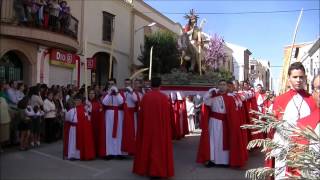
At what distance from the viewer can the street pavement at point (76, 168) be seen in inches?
316

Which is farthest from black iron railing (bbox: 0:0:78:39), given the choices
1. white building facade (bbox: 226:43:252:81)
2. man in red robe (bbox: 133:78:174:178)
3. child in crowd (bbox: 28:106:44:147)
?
white building facade (bbox: 226:43:252:81)

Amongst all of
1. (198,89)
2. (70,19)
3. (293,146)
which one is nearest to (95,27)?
(70,19)

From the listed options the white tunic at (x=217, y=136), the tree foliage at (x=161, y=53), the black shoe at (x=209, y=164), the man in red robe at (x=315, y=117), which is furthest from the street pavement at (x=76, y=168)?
the tree foliage at (x=161, y=53)

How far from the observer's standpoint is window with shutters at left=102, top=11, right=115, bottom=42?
974 inches

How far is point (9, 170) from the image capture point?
830 centimetres

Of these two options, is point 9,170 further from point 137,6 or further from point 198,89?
point 137,6

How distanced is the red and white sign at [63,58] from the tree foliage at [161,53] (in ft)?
25.2

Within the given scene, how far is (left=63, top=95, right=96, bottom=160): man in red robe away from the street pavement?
22 centimetres

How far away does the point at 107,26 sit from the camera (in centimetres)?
2522

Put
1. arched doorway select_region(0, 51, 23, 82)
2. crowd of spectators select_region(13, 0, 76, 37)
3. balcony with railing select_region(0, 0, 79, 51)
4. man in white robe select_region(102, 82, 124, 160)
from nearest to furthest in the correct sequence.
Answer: man in white robe select_region(102, 82, 124, 160) < balcony with railing select_region(0, 0, 79, 51) < crowd of spectators select_region(13, 0, 76, 37) < arched doorway select_region(0, 51, 23, 82)

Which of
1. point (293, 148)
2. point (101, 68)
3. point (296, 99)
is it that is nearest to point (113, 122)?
point (296, 99)

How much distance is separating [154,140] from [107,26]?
59.5ft

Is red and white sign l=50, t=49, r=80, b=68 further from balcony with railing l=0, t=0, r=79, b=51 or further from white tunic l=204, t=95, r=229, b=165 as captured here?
white tunic l=204, t=95, r=229, b=165

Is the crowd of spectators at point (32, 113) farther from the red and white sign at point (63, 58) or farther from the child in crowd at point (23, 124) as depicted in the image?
the red and white sign at point (63, 58)
